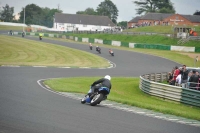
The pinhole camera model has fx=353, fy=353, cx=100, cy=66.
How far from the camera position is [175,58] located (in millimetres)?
48844

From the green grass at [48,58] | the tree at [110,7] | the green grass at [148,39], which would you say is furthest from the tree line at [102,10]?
the green grass at [48,58]

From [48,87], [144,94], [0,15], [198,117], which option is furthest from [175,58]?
[0,15]

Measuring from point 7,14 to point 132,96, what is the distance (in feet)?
569

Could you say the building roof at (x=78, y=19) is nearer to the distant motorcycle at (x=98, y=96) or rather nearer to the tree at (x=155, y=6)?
the tree at (x=155, y=6)

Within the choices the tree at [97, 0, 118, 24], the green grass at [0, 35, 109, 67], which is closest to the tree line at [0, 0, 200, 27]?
the tree at [97, 0, 118, 24]

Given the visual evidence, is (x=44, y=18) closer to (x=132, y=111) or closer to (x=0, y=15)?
(x=0, y=15)

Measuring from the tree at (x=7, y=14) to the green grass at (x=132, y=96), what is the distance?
539ft

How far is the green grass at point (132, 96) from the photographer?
47.9 ft

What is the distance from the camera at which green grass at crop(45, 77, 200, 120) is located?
47.9 ft

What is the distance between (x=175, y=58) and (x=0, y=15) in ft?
489

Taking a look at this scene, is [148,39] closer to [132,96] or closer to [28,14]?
[132,96]

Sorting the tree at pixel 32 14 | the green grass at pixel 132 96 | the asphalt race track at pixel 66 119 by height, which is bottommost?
the green grass at pixel 132 96

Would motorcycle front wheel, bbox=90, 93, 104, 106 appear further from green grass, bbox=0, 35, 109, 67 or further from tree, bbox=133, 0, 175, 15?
tree, bbox=133, 0, 175, 15

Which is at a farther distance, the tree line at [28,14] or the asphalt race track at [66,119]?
the tree line at [28,14]
